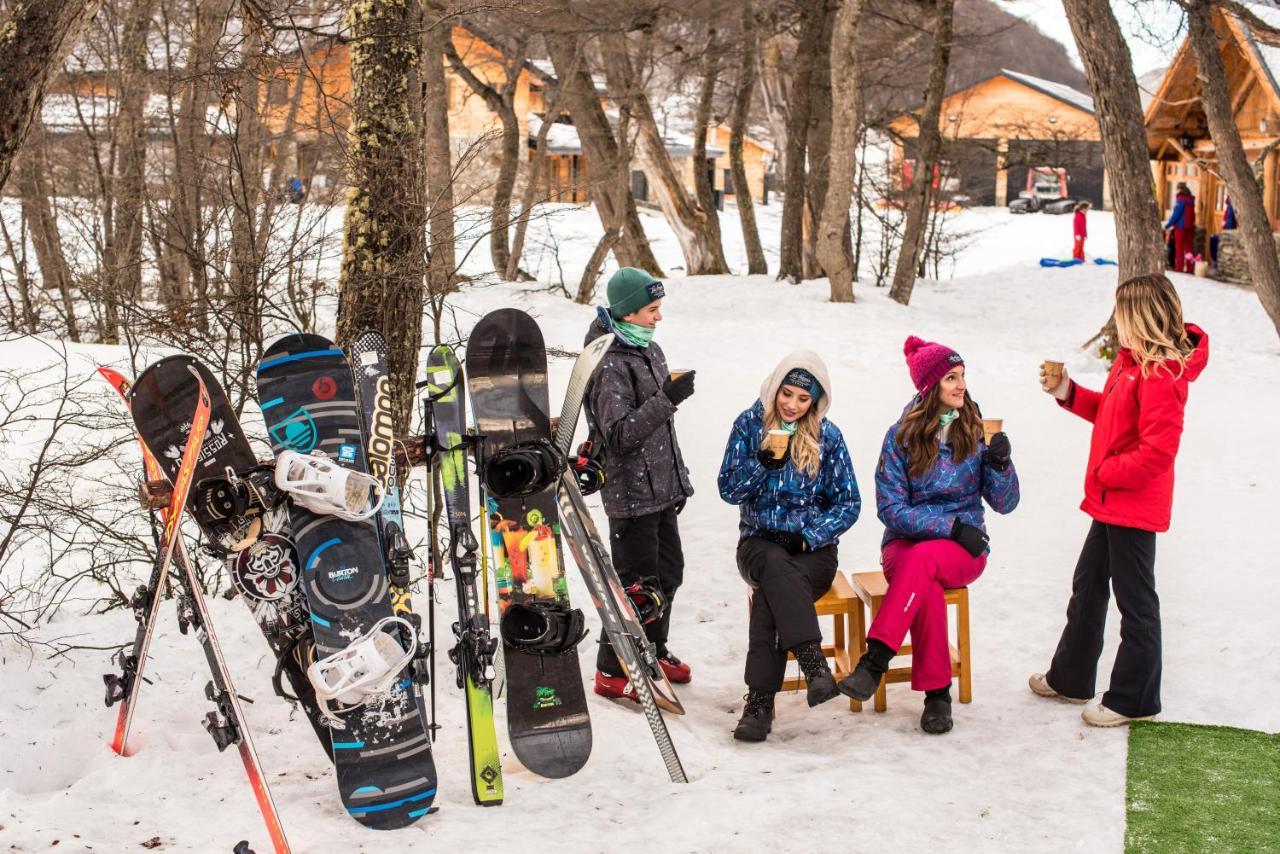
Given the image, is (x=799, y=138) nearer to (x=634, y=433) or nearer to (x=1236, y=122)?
(x=1236, y=122)

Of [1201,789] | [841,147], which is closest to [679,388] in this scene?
[1201,789]

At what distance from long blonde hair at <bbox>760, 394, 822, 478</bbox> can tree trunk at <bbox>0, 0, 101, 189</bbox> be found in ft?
8.21

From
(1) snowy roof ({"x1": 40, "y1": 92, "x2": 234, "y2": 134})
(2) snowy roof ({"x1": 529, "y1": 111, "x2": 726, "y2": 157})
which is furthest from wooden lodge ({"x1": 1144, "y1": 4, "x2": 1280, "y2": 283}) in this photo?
(2) snowy roof ({"x1": 529, "y1": 111, "x2": 726, "y2": 157})

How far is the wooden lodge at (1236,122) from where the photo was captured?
1848 centimetres

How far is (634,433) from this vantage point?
4.30 m

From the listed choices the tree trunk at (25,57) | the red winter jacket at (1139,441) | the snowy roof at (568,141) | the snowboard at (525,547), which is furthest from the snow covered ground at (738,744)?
the snowy roof at (568,141)

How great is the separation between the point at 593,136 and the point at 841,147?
11.2 feet

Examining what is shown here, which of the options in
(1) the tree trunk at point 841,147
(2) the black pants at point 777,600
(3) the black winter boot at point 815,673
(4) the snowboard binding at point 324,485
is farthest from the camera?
(1) the tree trunk at point 841,147

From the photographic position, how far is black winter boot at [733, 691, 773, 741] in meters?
4.19

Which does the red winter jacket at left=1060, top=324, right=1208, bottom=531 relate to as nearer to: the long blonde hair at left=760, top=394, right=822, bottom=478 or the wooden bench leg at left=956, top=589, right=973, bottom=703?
the wooden bench leg at left=956, top=589, right=973, bottom=703

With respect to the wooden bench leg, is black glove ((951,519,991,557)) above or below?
above

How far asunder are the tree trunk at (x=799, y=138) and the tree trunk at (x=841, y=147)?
1709 mm

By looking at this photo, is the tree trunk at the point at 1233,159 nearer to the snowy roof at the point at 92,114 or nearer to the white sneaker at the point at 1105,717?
the white sneaker at the point at 1105,717

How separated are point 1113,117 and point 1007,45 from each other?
56.7m
